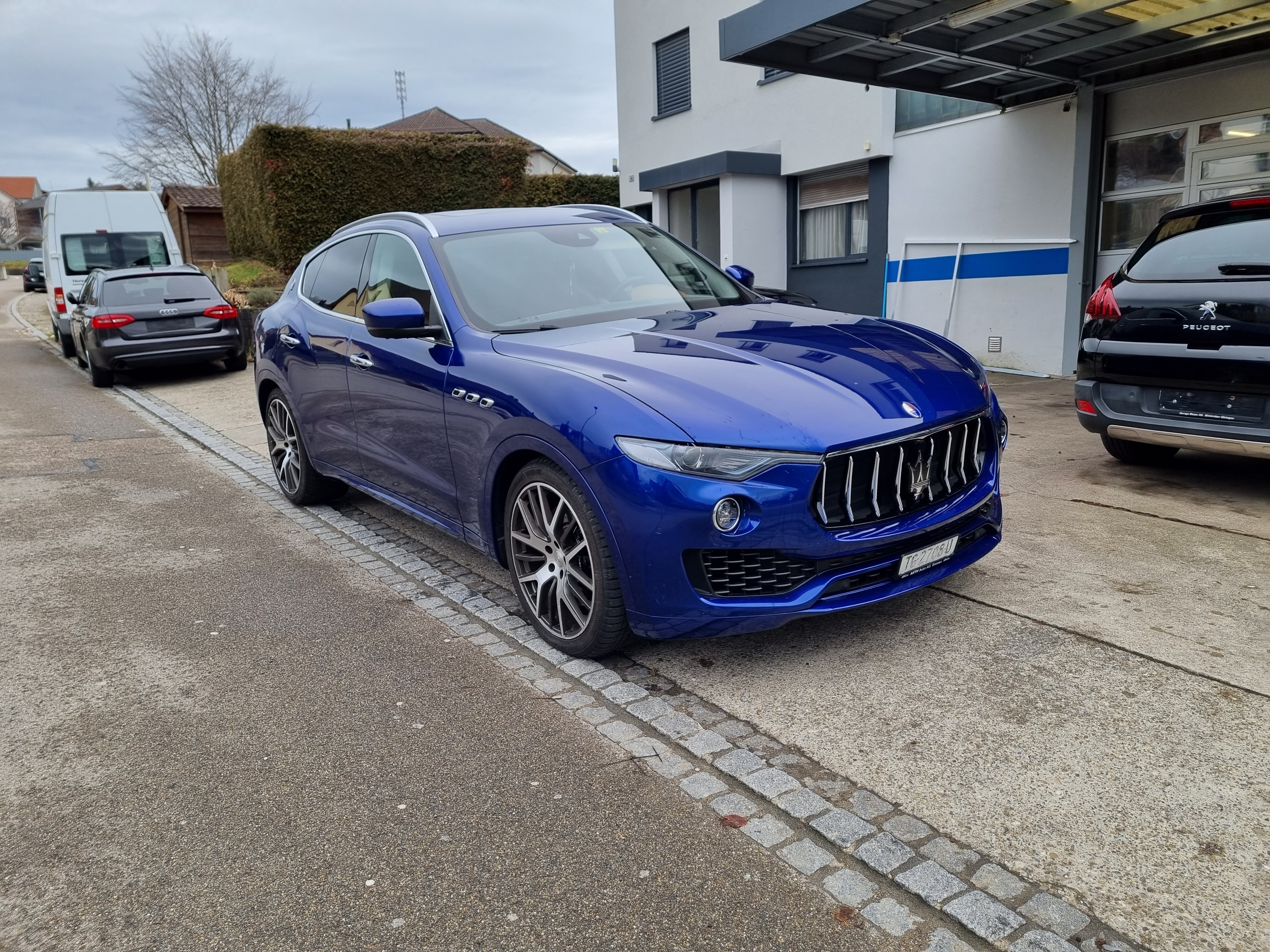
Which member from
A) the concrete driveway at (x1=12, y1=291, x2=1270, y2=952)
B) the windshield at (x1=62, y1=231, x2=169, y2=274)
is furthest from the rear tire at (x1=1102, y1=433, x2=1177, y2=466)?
the windshield at (x1=62, y1=231, x2=169, y2=274)

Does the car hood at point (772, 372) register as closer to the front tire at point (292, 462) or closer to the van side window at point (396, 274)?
the van side window at point (396, 274)

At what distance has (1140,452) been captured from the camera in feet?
22.3

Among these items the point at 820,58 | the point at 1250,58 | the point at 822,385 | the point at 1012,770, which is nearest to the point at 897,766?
the point at 1012,770

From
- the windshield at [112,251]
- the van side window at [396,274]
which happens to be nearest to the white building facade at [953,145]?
the van side window at [396,274]

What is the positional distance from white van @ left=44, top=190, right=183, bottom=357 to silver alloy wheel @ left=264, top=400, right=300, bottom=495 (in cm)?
1291

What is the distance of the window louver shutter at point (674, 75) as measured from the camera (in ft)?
57.8

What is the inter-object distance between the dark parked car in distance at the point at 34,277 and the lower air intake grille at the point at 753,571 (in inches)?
1855

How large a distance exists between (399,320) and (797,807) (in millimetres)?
2763

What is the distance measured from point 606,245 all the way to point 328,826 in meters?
3.26

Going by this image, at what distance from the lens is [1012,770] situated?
9.89 feet

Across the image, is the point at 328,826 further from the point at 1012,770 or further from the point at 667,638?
the point at 1012,770

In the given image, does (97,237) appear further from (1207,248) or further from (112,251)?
(1207,248)

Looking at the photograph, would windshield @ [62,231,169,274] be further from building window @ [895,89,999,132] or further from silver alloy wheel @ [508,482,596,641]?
silver alloy wheel @ [508,482,596,641]

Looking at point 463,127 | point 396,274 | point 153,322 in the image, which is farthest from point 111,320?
point 463,127
